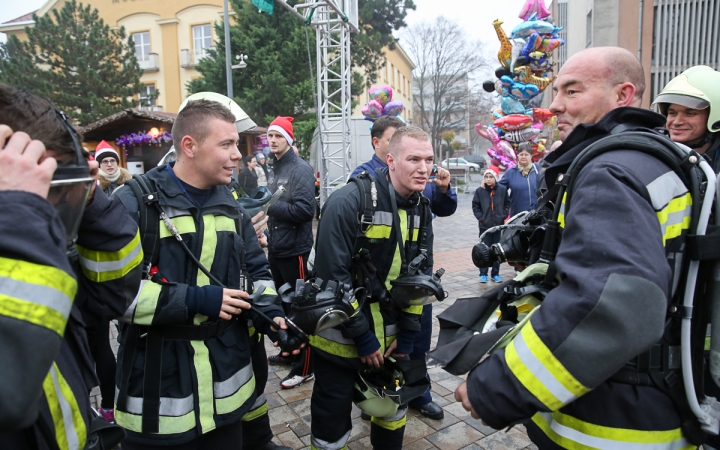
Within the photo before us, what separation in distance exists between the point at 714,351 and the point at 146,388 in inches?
83.1

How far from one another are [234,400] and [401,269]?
1201mm

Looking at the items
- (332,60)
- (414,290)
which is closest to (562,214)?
(414,290)

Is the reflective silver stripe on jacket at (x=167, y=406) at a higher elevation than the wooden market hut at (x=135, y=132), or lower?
lower

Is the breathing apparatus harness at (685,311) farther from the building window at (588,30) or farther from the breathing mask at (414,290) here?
the building window at (588,30)

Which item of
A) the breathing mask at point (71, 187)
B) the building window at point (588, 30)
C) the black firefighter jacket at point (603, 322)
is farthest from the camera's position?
→ the building window at point (588, 30)

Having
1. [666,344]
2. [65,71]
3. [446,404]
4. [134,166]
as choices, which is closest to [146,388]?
[666,344]

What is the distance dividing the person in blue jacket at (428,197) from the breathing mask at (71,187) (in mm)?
1873

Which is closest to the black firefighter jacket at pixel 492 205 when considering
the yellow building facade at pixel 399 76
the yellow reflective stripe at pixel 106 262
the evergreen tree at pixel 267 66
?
the yellow reflective stripe at pixel 106 262

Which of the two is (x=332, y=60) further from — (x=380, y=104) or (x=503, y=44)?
(x=503, y=44)

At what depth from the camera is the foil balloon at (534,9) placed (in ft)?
37.8

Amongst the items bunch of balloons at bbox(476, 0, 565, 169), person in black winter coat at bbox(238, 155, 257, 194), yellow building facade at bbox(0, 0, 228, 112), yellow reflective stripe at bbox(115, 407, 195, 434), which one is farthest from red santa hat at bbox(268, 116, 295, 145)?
yellow building facade at bbox(0, 0, 228, 112)

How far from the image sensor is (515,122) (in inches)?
438

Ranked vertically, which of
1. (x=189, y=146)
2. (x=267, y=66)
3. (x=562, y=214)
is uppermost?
(x=267, y=66)

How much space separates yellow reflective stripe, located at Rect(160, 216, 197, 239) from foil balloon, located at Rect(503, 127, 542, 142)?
10.5 m
